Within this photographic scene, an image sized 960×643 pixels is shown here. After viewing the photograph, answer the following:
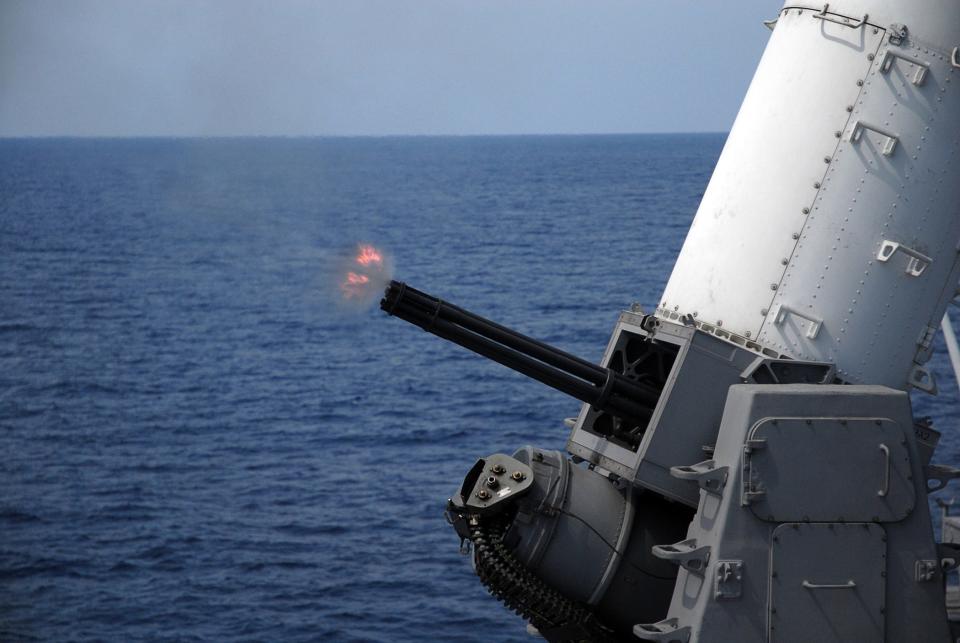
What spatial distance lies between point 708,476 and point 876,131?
10.1 feet

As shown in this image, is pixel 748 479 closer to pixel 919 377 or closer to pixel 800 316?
pixel 800 316

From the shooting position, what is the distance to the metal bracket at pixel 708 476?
10234 mm

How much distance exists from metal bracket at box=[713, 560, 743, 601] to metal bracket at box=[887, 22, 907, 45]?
4306 millimetres

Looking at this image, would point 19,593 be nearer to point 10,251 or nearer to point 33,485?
point 33,485

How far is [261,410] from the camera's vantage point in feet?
147

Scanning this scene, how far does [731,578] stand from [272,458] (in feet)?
98.6

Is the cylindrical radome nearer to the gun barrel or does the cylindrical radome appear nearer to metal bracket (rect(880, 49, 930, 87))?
metal bracket (rect(880, 49, 930, 87))

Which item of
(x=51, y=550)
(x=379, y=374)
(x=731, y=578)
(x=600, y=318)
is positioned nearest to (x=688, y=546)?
(x=731, y=578)

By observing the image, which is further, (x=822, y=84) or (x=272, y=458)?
(x=272, y=458)

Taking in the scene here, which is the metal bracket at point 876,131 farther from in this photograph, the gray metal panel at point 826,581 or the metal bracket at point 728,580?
the metal bracket at point 728,580

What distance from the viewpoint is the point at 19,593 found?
3008 cm

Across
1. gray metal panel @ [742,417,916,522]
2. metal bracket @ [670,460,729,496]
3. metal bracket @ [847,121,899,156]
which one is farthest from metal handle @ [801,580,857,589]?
metal bracket @ [847,121,899,156]

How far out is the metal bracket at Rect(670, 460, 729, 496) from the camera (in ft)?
33.6

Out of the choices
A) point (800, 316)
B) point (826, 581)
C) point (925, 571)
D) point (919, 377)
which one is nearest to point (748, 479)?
point (826, 581)
